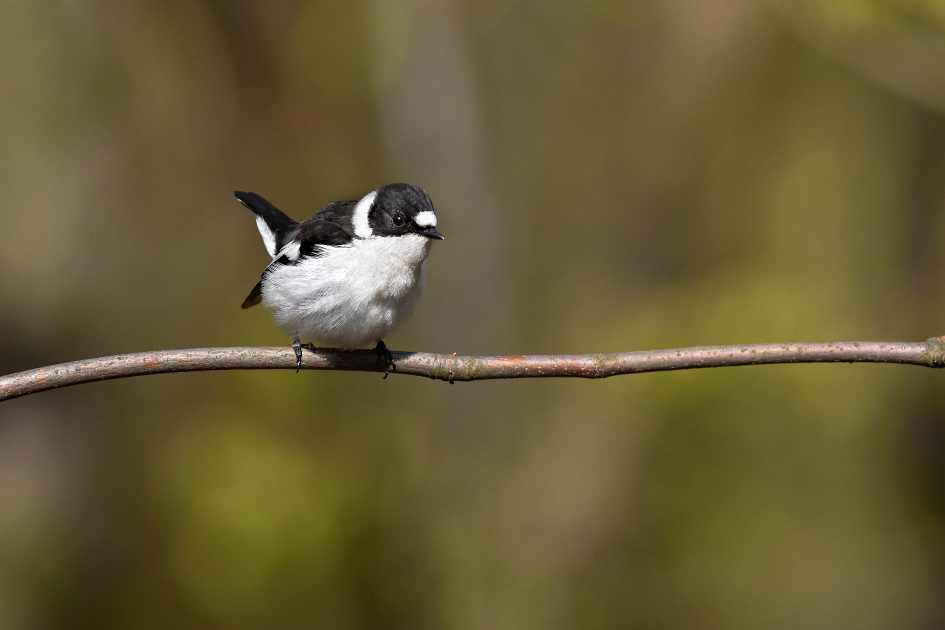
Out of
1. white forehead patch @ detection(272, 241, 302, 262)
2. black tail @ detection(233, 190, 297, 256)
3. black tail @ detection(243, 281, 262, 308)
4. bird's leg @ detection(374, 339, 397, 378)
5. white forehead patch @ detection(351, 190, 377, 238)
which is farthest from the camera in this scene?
black tail @ detection(233, 190, 297, 256)

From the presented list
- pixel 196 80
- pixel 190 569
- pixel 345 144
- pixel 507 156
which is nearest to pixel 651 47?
pixel 507 156

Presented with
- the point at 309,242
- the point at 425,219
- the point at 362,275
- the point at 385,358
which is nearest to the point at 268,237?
the point at 309,242

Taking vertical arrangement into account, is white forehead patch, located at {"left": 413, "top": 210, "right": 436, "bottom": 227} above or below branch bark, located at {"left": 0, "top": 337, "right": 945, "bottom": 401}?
above

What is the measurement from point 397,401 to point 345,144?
13.2ft

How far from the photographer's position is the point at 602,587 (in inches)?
297

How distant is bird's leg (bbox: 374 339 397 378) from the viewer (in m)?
3.46

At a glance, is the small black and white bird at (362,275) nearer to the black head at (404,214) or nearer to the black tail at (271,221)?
the black head at (404,214)

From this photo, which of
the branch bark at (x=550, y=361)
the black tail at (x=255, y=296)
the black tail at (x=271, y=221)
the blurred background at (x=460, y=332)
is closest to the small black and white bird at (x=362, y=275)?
the black tail at (x=255, y=296)

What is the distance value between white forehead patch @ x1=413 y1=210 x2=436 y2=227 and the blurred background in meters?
3.22

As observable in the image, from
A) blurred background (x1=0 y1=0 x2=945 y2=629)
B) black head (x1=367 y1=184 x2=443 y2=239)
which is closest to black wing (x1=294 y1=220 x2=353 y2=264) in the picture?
black head (x1=367 y1=184 x2=443 y2=239)

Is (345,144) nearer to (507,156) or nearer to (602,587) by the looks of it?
(507,156)

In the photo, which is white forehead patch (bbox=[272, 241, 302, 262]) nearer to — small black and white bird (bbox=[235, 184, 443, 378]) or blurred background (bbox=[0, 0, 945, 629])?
small black and white bird (bbox=[235, 184, 443, 378])

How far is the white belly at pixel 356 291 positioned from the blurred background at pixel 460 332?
2895 millimetres

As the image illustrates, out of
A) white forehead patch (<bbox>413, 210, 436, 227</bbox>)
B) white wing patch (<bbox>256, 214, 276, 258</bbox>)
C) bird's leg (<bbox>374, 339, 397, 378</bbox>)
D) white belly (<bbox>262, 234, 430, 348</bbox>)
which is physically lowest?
bird's leg (<bbox>374, 339, 397, 378</bbox>)
